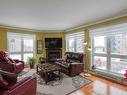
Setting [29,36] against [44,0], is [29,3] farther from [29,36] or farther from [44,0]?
[29,36]

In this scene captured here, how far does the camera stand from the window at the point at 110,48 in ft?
13.3

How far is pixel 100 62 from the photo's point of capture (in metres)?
4.96

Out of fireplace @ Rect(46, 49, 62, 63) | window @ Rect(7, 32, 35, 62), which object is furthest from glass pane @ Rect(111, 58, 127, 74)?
window @ Rect(7, 32, 35, 62)

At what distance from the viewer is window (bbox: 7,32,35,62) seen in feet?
20.6

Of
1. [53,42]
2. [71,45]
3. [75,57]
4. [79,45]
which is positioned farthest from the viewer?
[53,42]

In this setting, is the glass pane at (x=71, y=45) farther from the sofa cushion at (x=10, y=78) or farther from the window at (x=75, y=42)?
the sofa cushion at (x=10, y=78)

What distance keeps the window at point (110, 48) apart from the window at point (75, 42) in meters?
0.91

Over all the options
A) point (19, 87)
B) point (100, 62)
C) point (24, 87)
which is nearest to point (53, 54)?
point (100, 62)

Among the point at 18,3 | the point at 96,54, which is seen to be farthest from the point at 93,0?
the point at 96,54

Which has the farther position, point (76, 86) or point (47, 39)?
point (47, 39)

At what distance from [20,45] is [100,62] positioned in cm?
485

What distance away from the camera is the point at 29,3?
2844 millimetres

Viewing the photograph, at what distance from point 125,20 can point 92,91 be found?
2.71 m

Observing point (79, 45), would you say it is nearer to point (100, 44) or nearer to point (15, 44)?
point (100, 44)
